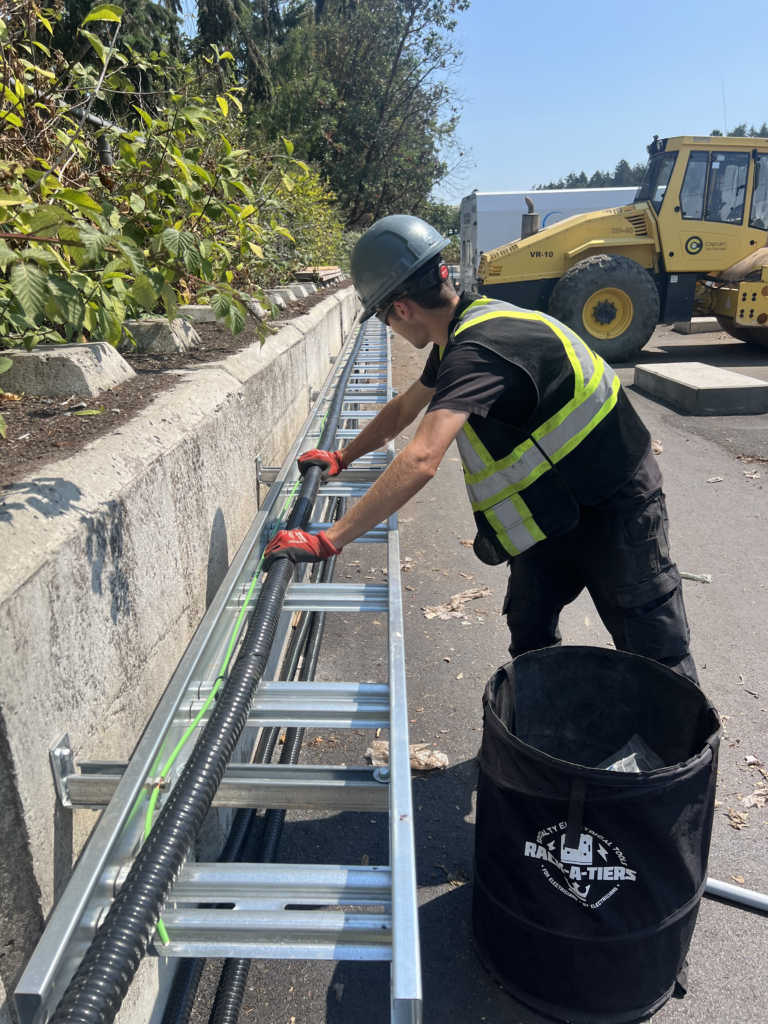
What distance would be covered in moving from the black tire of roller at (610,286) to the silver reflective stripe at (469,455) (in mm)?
10889

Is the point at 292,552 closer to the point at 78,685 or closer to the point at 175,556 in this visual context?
the point at 175,556

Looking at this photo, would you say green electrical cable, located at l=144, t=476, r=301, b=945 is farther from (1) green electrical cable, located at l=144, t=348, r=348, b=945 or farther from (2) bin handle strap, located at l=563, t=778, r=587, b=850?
(2) bin handle strap, located at l=563, t=778, r=587, b=850

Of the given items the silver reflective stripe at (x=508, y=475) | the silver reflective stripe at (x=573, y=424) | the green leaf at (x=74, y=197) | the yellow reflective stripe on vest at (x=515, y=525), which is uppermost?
the green leaf at (x=74, y=197)

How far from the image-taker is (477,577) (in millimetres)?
5277

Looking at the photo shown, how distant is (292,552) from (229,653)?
15.6 inches

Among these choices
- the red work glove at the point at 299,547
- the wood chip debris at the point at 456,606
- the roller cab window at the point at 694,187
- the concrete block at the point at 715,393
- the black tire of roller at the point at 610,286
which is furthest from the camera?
the roller cab window at the point at 694,187

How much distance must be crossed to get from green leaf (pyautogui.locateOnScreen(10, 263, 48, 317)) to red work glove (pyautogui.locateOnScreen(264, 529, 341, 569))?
1012 mm

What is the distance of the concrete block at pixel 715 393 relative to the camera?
30.9 ft

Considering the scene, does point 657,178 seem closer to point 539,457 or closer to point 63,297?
point 539,457

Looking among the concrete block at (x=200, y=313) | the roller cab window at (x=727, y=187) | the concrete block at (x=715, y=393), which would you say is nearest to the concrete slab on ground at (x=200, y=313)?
the concrete block at (x=200, y=313)

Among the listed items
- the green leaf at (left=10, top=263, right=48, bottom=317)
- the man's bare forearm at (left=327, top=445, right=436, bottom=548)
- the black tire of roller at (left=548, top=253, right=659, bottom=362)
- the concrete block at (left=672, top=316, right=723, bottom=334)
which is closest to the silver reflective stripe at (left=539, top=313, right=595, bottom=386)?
the man's bare forearm at (left=327, top=445, right=436, bottom=548)

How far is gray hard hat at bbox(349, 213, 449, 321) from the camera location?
103 inches

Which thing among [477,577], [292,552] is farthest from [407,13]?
[292,552]

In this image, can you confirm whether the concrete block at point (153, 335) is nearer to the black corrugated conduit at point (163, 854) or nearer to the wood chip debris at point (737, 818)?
the black corrugated conduit at point (163, 854)
